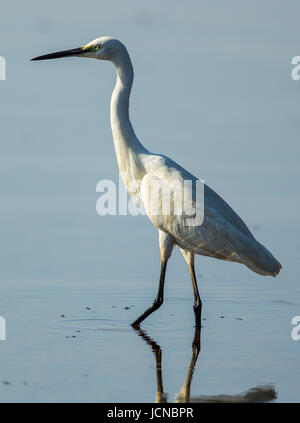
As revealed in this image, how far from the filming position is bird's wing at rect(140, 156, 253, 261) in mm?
10469

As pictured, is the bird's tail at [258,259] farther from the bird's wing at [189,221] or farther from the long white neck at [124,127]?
the long white neck at [124,127]

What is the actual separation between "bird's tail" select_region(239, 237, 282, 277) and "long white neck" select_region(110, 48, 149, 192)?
1522 millimetres

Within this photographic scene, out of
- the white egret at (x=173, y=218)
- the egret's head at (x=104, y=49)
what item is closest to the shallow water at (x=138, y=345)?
the white egret at (x=173, y=218)

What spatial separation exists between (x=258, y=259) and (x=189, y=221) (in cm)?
83

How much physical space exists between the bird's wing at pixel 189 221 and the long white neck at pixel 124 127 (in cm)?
48

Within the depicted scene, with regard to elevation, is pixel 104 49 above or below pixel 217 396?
above

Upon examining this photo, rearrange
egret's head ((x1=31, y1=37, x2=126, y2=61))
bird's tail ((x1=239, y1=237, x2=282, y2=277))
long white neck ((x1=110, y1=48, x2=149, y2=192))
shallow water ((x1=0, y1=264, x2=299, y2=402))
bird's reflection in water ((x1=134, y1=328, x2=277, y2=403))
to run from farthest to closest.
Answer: egret's head ((x1=31, y1=37, x2=126, y2=61))
long white neck ((x1=110, y1=48, x2=149, y2=192))
bird's tail ((x1=239, y1=237, x2=282, y2=277))
shallow water ((x1=0, y1=264, x2=299, y2=402))
bird's reflection in water ((x1=134, y1=328, x2=277, y2=403))

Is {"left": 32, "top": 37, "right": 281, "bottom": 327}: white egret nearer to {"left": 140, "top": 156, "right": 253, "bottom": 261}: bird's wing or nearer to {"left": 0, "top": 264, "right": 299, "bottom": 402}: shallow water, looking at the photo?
{"left": 140, "top": 156, "right": 253, "bottom": 261}: bird's wing

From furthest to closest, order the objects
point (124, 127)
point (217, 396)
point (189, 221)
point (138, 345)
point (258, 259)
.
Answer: point (124, 127), point (189, 221), point (258, 259), point (138, 345), point (217, 396)

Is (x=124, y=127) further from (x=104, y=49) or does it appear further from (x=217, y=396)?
(x=217, y=396)

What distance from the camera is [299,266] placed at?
1430 cm

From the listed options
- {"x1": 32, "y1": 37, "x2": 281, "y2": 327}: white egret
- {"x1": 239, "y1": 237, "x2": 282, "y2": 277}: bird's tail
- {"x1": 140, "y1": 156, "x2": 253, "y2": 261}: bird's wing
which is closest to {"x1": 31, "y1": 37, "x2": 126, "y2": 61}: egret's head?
{"x1": 32, "y1": 37, "x2": 281, "y2": 327}: white egret

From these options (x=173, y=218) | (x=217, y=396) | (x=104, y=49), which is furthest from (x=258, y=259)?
(x=104, y=49)

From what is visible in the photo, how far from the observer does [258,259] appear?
10359mm
